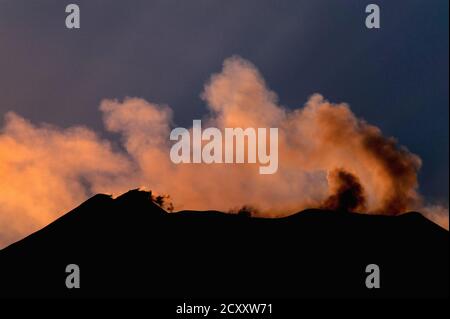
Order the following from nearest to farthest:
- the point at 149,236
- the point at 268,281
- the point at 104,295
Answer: the point at 104,295, the point at 268,281, the point at 149,236

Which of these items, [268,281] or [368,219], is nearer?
[268,281]

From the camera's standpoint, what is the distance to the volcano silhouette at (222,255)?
72.4m

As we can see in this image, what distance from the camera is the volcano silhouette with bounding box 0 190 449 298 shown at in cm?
7244

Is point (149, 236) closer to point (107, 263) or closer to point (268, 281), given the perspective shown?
point (107, 263)

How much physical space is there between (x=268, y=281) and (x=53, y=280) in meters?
28.5

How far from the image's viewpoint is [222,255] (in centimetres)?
7950

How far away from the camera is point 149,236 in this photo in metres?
88.4

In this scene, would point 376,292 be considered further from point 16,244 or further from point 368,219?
point 16,244
